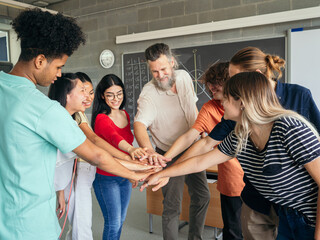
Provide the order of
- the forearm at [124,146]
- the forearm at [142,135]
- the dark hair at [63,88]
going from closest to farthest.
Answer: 1. the dark hair at [63,88]
2. the forearm at [124,146]
3. the forearm at [142,135]

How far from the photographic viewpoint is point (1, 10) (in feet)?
17.6

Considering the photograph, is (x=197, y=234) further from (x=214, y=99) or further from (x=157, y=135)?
(x=214, y=99)

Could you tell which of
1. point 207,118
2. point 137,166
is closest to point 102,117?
point 137,166

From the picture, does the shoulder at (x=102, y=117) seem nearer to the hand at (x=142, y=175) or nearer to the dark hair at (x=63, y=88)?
the dark hair at (x=63, y=88)

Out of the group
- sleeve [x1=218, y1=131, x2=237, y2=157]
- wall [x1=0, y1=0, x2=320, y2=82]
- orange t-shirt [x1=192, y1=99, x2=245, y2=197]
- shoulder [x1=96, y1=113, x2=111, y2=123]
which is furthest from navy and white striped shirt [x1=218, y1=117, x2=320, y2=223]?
wall [x1=0, y1=0, x2=320, y2=82]

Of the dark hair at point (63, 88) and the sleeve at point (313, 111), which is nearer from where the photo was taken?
the sleeve at point (313, 111)

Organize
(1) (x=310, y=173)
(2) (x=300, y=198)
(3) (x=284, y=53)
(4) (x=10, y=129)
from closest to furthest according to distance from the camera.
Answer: (4) (x=10, y=129) < (1) (x=310, y=173) < (2) (x=300, y=198) < (3) (x=284, y=53)

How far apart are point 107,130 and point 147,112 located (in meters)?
0.39

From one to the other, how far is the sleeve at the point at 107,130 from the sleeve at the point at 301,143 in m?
1.24

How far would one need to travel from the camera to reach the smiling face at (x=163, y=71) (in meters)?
2.30

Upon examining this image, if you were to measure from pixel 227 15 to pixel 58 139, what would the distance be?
3.52 meters

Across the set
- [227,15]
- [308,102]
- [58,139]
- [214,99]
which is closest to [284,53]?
[227,15]

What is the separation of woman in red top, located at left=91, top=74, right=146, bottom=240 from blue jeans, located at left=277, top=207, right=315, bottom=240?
1.06m

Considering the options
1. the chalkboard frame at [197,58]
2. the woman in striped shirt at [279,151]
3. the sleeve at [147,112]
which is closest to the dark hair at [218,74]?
the sleeve at [147,112]
